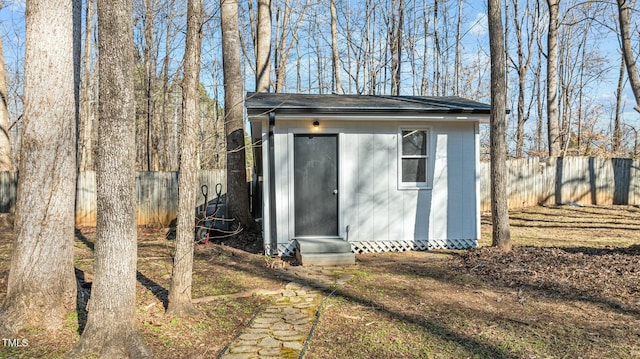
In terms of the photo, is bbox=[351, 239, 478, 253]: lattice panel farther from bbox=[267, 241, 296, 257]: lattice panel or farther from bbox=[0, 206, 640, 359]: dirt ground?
bbox=[267, 241, 296, 257]: lattice panel

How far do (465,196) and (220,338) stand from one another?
5.79 metres

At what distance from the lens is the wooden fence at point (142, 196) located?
39.3 feet

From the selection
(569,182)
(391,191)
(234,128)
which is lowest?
(391,191)

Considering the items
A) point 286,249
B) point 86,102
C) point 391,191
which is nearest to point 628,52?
point 391,191

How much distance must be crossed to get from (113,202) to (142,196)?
30.6ft

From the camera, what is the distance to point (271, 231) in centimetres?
782

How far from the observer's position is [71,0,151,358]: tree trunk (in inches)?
132

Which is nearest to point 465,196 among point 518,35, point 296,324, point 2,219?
point 296,324

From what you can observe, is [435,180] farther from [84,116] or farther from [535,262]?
[84,116]

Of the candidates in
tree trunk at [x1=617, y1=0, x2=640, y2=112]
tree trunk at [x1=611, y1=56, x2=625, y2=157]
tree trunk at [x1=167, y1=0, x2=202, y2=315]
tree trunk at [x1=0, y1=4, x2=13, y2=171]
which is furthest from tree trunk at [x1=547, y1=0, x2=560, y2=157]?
tree trunk at [x1=0, y1=4, x2=13, y2=171]

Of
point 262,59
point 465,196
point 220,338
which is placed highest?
point 262,59

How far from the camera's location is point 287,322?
4367 mm

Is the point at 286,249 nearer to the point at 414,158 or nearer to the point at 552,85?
the point at 414,158

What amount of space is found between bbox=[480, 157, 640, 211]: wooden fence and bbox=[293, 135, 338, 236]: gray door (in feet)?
29.0
